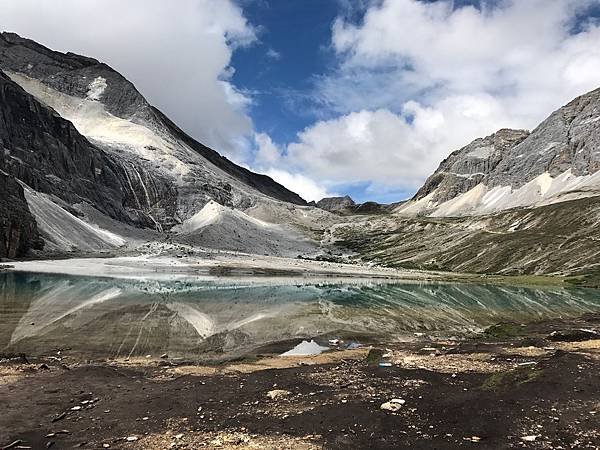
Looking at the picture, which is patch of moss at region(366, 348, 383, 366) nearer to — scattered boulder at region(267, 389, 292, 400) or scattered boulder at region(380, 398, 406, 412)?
scattered boulder at region(267, 389, 292, 400)

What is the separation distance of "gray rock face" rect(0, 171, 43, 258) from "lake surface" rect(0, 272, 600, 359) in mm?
42804

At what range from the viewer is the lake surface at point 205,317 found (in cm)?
3395

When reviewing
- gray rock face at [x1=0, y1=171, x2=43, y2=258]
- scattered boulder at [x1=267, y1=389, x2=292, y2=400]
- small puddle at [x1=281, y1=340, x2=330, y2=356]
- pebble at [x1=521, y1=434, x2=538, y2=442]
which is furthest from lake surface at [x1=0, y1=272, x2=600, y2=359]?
gray rock face at [x1=0, y1=171, x2=43, y2=258]

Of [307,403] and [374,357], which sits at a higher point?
[374,357]

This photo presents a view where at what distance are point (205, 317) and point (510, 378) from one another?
34189 millimetres

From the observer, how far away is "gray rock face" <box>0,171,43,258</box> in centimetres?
11869

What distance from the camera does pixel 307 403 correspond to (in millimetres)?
18891

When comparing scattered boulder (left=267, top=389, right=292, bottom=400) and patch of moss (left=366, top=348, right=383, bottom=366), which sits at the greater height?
patch of moss (left=366, top=348, right=383, bottom=366)

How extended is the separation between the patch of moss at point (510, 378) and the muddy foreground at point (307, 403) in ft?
0.18

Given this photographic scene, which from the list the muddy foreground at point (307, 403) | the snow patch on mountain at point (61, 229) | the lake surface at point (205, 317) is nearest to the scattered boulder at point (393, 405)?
the muddy foreground at point (307, 403)

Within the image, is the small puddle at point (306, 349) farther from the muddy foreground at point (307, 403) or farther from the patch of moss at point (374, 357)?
the patch of moss at point (374, 357)

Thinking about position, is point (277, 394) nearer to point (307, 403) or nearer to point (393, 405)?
point (307, 403)

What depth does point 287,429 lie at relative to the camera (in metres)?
15.9

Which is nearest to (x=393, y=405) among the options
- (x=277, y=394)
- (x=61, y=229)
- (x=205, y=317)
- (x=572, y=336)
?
(x=277, y=394)
